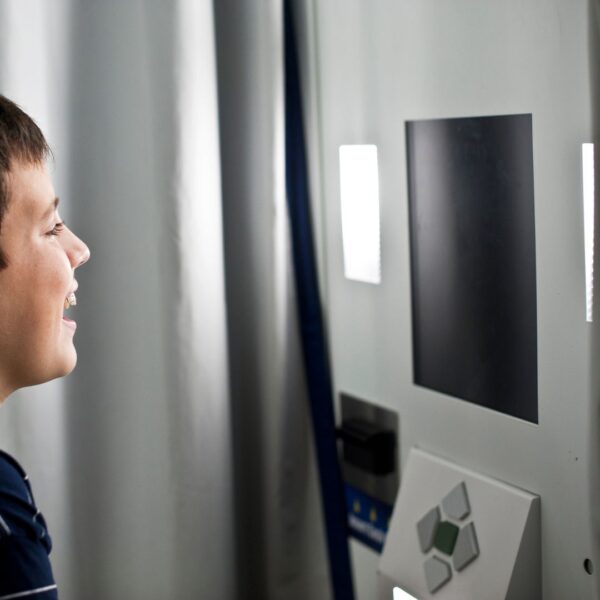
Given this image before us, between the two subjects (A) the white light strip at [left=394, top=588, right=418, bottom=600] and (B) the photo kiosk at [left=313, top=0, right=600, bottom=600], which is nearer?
(B) the photo kiosk at [left=313, top=0, right=600, bottom=600]

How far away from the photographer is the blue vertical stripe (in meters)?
1.46

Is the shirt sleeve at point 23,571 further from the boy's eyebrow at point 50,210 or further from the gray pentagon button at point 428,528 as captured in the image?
the gray pentagon button at point 428,528

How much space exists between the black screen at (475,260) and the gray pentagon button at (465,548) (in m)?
0.15

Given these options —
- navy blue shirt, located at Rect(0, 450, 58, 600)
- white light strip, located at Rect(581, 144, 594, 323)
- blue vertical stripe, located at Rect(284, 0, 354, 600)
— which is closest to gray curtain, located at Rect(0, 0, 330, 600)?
blue vertical stripe, located at Rect(284, 0, 354, 600)

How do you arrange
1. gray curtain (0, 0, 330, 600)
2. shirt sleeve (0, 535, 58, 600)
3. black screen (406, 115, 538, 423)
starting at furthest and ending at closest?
1. gray curtain (0, 0, 330, 600)
2. black screen (406, 115, 538, 423)
3. shirt sleeve (0, 535, 58, 600)

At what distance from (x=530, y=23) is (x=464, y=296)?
336 mm

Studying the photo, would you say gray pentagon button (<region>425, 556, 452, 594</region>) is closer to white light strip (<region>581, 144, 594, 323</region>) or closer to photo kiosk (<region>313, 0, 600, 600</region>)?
photo kiosk (<region>313, 0, 600, 600</region>)

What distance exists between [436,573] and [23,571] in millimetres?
524

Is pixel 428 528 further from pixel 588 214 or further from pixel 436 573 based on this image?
pixel 588 214

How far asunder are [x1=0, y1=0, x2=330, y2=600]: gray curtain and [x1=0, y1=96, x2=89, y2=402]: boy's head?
10.9 inches

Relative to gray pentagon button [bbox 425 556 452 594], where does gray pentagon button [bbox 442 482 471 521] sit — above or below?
above

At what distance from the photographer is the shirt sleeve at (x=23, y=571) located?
886mm

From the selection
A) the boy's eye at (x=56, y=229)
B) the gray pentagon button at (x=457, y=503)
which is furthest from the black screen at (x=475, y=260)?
the boy's eye at (x=56, y=229)

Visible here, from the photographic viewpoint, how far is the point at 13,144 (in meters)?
0.99
